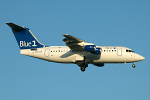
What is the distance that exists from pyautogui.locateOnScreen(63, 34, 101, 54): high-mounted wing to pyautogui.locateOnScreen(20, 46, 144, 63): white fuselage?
46.7 inches

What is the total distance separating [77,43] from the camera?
→ 119ft

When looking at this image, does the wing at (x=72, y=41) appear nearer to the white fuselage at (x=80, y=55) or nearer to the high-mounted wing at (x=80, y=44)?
the high-mounted wing at (x=80, y=44)

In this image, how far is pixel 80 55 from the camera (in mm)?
37344

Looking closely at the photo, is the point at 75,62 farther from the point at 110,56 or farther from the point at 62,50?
the point at 110,56

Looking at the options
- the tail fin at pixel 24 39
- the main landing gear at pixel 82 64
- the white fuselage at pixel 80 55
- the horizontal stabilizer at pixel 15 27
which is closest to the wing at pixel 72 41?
the white fuselage at pixel 80 55

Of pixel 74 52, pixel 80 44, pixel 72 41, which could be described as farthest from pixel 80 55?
pixel 72 41

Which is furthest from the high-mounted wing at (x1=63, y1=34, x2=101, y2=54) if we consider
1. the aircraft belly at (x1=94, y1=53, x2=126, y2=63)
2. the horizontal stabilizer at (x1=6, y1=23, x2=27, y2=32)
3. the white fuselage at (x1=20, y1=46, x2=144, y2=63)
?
the horizontal stabilizer at (x1=6, y1=23, x2=27, y2=32)

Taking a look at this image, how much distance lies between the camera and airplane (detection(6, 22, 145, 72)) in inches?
1421

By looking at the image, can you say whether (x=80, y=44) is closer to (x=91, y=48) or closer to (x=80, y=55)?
(x=91, y=48)

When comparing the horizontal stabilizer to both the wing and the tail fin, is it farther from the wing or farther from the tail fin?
the wing

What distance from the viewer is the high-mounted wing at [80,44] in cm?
3528

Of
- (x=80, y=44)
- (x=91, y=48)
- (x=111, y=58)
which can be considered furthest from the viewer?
(x=111, y=58)

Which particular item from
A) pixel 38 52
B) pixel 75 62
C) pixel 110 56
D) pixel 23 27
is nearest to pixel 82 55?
pixel 75 62

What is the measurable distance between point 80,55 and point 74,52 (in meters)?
0.96
